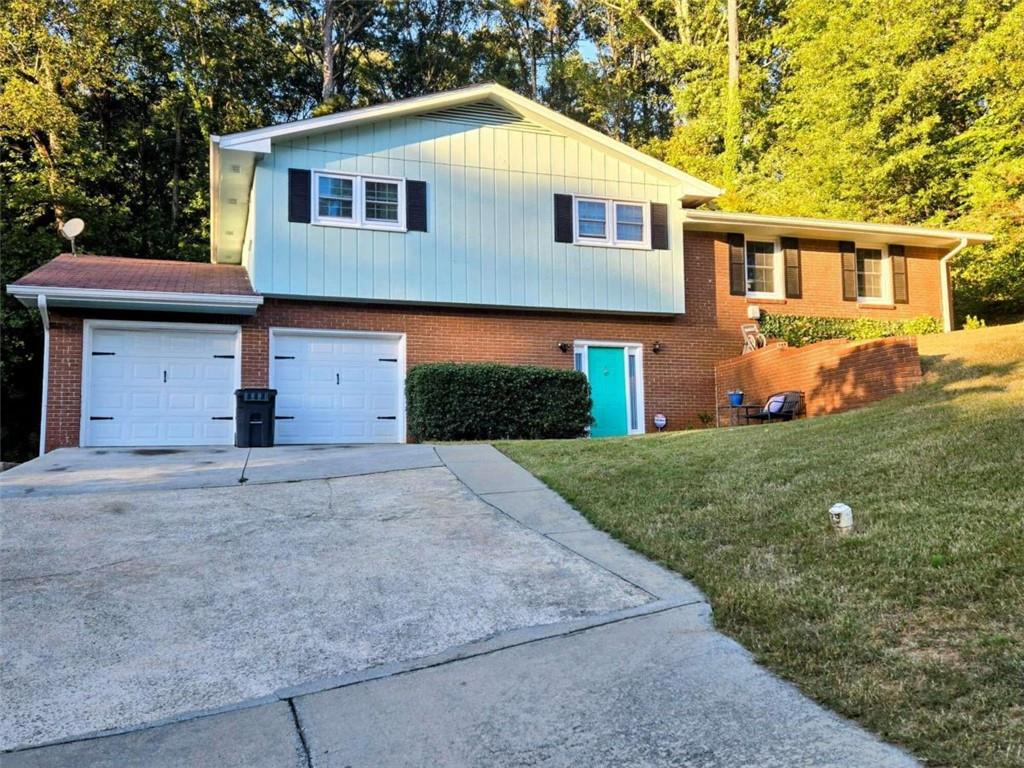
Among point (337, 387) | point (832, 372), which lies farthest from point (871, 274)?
point (337, 387)

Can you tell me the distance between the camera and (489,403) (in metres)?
12.5

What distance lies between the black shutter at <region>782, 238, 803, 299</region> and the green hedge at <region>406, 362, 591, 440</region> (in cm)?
644

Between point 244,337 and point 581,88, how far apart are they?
70.9 feet

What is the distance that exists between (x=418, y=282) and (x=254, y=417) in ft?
12.3

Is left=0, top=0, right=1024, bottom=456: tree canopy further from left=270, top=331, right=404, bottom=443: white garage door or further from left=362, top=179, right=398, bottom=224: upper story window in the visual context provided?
left=362, top=179, right=398, bottom=224: upper story window

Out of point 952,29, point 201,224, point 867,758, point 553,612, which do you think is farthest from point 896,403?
point 201,224

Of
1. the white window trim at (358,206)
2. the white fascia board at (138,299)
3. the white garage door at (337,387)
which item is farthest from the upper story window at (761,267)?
the white fascia board at (138,299)

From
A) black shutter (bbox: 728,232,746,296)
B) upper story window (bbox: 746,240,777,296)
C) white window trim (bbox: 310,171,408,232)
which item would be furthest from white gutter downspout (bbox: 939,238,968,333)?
white window trim (bbox: 310,171,408,232)

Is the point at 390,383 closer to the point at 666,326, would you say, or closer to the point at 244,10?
the point at 666,326

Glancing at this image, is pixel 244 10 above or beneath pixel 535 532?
above

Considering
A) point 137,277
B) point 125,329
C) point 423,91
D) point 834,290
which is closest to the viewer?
point 125,329

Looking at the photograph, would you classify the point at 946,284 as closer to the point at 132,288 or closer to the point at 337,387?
the point at 337,387

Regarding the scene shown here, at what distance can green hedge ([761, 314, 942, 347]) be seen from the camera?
16141 mm

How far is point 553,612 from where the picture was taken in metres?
4.58
